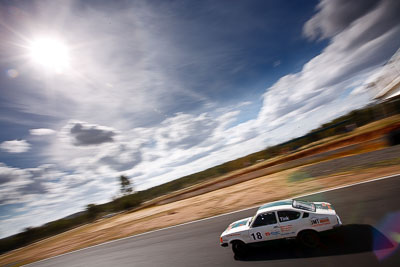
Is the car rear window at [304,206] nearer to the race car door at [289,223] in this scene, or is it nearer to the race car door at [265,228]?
the race car door at [289,223]

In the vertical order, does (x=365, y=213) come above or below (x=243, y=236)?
below

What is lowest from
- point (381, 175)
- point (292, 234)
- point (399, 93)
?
point (381, 175)

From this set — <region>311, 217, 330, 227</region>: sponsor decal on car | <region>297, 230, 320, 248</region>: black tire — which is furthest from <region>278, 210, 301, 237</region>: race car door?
<region>311, 217, 330, 227</region>: sponsor decal on car

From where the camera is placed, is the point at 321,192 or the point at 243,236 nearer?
the point at 243,236

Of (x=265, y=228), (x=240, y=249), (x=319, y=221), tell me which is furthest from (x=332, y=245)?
(x=240, y=249)

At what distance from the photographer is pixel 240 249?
736 centimetres

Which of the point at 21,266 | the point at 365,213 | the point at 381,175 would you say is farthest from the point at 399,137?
the point at 21,266

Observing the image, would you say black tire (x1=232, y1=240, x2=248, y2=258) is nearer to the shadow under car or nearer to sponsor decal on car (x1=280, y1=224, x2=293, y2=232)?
the shadow under car

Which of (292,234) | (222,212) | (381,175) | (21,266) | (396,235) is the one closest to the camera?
(396,235)

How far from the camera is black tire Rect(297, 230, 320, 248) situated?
6.51 metres

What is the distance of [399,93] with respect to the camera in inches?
1617

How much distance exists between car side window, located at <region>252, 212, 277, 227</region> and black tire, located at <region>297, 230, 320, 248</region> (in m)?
0.96

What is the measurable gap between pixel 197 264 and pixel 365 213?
7.61 meters

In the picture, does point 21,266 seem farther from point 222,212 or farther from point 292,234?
point 292,234
